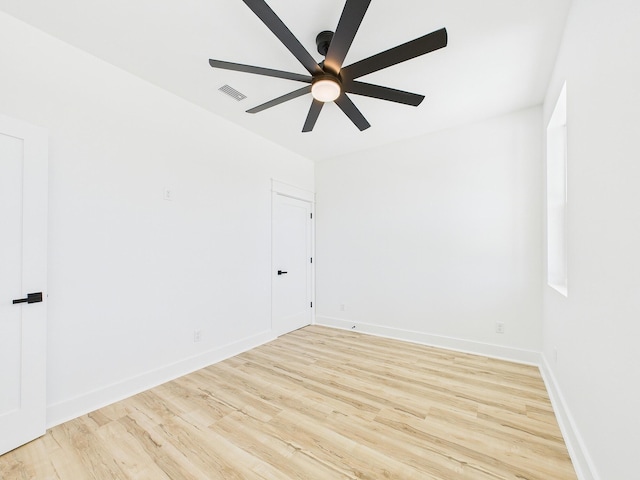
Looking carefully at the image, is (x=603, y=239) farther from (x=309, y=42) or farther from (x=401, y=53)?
(x=309, y=42)

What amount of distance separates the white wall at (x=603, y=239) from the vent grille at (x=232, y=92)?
2601 millimetres

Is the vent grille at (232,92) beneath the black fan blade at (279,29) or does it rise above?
above

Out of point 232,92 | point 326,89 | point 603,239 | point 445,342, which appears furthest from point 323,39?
point 445,342

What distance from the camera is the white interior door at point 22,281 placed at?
175cm

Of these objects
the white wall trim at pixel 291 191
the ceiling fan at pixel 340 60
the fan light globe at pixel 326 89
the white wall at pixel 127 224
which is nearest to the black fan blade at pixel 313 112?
the ceiling fan at pixel 340 60

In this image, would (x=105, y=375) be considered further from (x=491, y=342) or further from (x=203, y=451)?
(x=491, y=342)

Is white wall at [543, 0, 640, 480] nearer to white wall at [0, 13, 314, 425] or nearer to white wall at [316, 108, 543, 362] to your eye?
white wall at [316, 108, 543, 362]

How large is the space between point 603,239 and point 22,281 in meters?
3.41

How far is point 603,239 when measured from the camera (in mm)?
1275

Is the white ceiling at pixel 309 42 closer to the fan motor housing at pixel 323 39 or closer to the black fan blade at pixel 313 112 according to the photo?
the fan motor housing at pixel 323 39

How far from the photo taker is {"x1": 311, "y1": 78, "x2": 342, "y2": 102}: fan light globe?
6.20ft

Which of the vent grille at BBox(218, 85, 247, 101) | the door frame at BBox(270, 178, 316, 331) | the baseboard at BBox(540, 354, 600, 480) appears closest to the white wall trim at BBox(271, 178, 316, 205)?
the door frame at BBox(270, 178, 316, 331)

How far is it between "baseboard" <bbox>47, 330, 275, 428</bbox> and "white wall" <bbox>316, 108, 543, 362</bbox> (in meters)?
1.89

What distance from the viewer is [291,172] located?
4.32 metres
